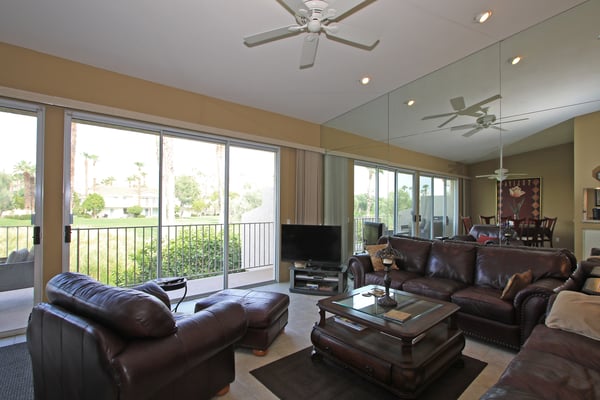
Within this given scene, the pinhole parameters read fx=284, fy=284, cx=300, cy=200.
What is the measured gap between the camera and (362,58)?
3508 millimetres

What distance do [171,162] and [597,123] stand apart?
5017mm

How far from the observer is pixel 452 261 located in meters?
3.52

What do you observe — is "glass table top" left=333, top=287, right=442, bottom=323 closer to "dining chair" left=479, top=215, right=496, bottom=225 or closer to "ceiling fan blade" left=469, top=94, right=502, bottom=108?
"dining chair" left=479, top=215, right=496, bottom=225

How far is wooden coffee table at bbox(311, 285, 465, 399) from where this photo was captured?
6.23 feet

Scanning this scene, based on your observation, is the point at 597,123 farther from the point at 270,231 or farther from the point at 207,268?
the point at 207,268

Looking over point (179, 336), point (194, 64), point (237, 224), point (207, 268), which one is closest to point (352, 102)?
point (194, 64)

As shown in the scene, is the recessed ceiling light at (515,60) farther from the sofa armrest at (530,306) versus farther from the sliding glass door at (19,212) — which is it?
the sliding glass door at (19,212)

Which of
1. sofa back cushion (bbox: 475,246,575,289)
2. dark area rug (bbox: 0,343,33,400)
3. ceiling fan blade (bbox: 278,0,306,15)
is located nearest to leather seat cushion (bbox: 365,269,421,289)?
sofa back cushion (bbox: 475,246,575,289)

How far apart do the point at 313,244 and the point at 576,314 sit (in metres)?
3.02

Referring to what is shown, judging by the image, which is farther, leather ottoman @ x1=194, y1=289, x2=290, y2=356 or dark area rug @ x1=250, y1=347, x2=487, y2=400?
leather ottoman @ x1=194, y1=289, x2=290, y2=356

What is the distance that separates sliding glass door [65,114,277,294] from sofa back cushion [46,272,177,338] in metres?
2.07

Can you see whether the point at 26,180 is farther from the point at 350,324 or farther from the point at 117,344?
the point at 350,324

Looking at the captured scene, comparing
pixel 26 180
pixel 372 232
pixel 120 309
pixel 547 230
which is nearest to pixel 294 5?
pixel 120 309

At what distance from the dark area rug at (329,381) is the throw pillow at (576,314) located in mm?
698
